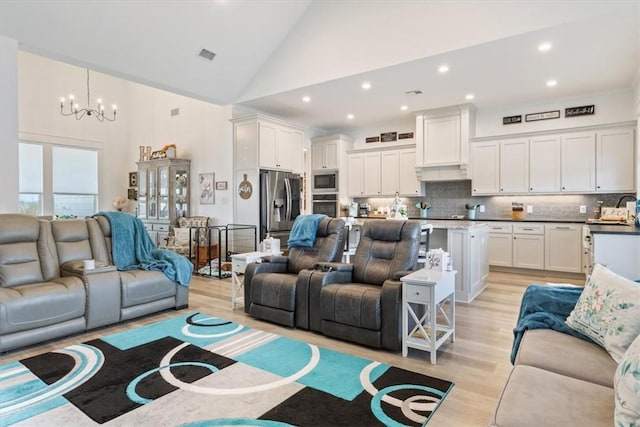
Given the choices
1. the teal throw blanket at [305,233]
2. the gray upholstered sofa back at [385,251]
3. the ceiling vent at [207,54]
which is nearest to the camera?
the gray upholstered sofa back at [385,251]

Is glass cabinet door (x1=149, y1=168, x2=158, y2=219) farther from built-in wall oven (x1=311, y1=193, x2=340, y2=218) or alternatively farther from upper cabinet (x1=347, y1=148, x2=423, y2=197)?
upper cabinet (x1=347, y1=148, x2=423, y2=197)

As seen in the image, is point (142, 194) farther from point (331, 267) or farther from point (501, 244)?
point (501, 244)

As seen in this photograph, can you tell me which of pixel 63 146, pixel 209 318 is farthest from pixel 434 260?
pixel 63 146

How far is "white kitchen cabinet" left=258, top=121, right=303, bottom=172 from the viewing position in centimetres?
678

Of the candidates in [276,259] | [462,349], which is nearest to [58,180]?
[276,259]

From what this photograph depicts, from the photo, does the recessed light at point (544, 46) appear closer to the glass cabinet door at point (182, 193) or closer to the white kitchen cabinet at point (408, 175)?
the white kitchen cabinet at point (408, 175)

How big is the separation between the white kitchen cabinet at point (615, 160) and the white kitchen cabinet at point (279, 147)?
534 cm

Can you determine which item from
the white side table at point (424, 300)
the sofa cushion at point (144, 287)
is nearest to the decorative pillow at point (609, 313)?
the white side table at point (424, 300)

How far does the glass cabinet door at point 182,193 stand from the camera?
7762mm

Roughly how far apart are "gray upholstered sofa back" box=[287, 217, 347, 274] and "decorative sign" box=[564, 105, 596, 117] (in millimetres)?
4970

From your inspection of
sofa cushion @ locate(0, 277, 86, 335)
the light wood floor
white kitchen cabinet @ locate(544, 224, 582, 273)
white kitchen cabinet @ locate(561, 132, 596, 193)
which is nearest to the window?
the light wood floor

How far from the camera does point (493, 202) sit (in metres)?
6.96

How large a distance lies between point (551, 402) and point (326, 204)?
7.20 metres

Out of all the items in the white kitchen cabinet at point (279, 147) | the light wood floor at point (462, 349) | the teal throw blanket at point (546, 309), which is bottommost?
the light wood floor at point (462, 349)
